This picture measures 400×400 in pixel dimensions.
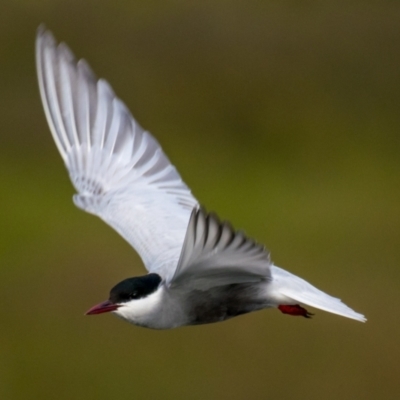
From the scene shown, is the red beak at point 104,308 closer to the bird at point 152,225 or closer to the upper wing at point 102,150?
the bird at point 152,225

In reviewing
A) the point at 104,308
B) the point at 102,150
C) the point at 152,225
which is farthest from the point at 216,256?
the point at 102,150

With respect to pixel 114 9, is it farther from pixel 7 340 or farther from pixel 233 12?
pixel 7 340

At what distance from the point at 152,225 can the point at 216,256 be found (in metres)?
1.27

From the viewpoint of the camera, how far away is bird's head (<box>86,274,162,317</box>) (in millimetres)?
5504

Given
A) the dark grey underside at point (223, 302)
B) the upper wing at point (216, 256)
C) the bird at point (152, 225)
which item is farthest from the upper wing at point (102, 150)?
the upper wing at point (216, 256)

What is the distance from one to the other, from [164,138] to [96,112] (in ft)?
31.2

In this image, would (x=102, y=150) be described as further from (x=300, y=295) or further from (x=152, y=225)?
(x=300, y=295)

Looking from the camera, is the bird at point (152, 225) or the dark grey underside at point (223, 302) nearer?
the bird at point (152, 225)

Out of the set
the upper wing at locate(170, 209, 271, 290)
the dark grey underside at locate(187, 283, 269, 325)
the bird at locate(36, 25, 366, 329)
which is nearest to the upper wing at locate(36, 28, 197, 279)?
the bird at locate(36, 25, 366, 329)

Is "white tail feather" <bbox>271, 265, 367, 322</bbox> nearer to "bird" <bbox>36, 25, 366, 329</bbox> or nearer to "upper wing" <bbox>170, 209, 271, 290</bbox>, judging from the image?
"bird" <bbox>36, 25, 366, 329</bbox>

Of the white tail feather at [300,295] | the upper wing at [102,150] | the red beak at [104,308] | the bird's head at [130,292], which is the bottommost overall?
the red beak at [104,308]

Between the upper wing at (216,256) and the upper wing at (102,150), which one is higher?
the upper wing at (102,150)

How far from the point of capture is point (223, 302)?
566cm

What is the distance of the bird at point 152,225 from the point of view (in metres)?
5.13
